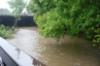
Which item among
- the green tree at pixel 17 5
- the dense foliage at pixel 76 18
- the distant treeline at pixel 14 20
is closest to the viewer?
the dense foliage at pixel 76 18

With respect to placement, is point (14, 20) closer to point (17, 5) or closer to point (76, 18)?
point (17, 5)

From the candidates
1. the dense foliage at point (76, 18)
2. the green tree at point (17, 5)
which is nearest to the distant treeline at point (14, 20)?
the green tree at point (17, 5)

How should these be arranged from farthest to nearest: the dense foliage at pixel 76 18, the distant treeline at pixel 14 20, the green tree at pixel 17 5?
the green tree at pixel 17 5, the distant treeline at pixel 14 20, the dense foliage at pixel 76 18

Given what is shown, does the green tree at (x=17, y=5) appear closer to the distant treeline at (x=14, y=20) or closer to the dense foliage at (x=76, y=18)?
the distant treeline at (x=14, y=20)

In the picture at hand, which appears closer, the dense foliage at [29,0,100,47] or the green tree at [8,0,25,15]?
the dense foliage at [29,0,100,47]

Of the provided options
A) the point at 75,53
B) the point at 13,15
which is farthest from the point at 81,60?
the point at 13,15

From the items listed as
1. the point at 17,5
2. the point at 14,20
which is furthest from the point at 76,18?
the point at 17,5

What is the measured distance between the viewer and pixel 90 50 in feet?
31.8

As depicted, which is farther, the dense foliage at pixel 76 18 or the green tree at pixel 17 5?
the green tree at pixel 17 5

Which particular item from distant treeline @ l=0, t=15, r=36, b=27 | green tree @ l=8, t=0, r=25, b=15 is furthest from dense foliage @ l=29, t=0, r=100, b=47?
green tree @ l=8, t=0, r=25, b=15

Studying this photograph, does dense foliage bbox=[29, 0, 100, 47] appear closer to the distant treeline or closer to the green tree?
the distant treeline

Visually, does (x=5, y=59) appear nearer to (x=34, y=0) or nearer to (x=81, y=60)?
(x=81, y=60)

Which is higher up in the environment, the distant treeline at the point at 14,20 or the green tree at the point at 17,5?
the green tree at the point at 17,5

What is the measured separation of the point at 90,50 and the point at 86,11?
237 cm
